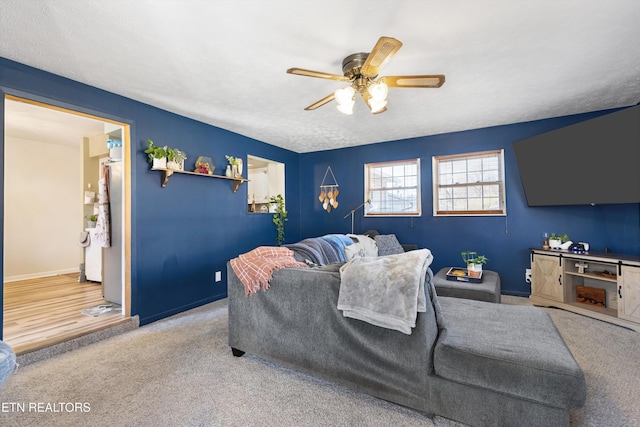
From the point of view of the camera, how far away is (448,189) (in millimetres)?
4516

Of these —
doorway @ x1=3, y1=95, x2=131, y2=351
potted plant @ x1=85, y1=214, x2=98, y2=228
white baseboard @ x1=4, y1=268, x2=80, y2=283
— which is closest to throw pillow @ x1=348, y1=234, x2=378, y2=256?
doorway @ x1=3, y1=95, x2=131, y2=351

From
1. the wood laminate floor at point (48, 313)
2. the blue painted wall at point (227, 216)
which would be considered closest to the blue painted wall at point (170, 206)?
the blue painted wall at point (227, 216)

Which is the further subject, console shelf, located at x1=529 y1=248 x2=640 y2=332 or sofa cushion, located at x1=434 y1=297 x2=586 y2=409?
console shelf, located at x1=529 y1=248 x2=640 y2=332

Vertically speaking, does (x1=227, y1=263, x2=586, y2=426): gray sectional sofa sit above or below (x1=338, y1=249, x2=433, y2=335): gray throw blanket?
below

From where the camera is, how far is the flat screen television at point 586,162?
2.73 meters

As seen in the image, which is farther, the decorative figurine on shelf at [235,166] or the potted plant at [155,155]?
the decorative figurine on shelf at [235,166]

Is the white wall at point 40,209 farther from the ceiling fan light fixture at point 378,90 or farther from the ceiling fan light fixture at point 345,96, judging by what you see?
the ceiling fan light fixture at point 378,90

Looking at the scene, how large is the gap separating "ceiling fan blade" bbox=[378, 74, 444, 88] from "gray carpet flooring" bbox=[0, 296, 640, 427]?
6.97ft

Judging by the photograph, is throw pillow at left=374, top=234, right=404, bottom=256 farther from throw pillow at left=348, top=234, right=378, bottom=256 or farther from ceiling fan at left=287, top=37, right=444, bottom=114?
ceiling fan at left=287, top=37, right=444, bottom=114

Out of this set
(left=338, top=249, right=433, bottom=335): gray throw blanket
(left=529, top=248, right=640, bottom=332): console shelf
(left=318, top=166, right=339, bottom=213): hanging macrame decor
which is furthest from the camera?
(left=318, top=166, right=339, bottom=213): hanging macrame decor

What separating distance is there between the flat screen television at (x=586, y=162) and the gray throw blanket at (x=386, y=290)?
100 inches

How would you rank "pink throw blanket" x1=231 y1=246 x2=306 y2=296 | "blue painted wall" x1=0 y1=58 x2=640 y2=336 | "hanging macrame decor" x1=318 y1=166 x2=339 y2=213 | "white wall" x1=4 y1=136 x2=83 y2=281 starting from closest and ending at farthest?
1. "pink throw blanket" x1=231 y1=246 x2=306 y2=296
2. "blue painted wall" x1=0 y1=58 x2=640 y2=336
3. "white wall" x1=4 y1=136 x2=83 y2=281
4. "hanging macrame decor" x1=318 y1=166 x2=339 y2=213

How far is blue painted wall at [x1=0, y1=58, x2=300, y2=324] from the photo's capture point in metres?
2.61

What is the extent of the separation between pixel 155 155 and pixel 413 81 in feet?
8.91
